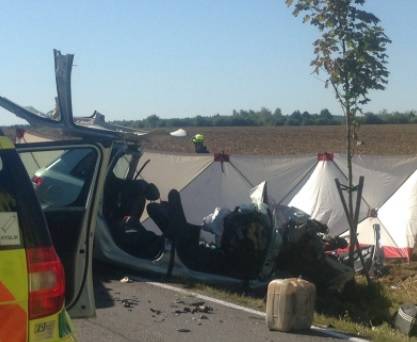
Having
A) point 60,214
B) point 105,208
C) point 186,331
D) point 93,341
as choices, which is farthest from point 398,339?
point 105,208

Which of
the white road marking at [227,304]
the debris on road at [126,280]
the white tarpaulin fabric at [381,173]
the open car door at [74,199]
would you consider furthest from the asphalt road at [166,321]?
the white tarpaulin fabric at [381,173]

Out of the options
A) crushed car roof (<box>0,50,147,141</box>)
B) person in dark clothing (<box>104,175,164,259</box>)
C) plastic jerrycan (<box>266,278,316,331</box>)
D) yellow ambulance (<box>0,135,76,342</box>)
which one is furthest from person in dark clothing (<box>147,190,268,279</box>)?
yellow ambulance (<box>0,135,76,342</box>)

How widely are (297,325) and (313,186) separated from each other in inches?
267

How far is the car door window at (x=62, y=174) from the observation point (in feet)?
19.4

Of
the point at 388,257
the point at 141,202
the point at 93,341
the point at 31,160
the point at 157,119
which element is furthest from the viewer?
the point at 157,119

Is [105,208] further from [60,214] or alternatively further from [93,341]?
[60,214]

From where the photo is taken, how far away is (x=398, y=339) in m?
7.50

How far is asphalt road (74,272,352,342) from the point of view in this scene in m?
7.30

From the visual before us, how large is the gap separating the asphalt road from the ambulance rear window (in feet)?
10.8

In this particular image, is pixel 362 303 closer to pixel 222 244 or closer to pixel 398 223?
pixel 222 244

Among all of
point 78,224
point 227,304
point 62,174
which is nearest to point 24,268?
point 78,224

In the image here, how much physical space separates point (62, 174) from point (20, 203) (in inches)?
154

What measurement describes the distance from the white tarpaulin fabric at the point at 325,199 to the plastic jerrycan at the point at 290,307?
20.7 ft

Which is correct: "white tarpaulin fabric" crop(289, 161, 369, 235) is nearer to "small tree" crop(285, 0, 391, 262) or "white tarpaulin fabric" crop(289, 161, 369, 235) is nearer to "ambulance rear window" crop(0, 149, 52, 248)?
"small tree" crop(285, 0, 391, 262)
